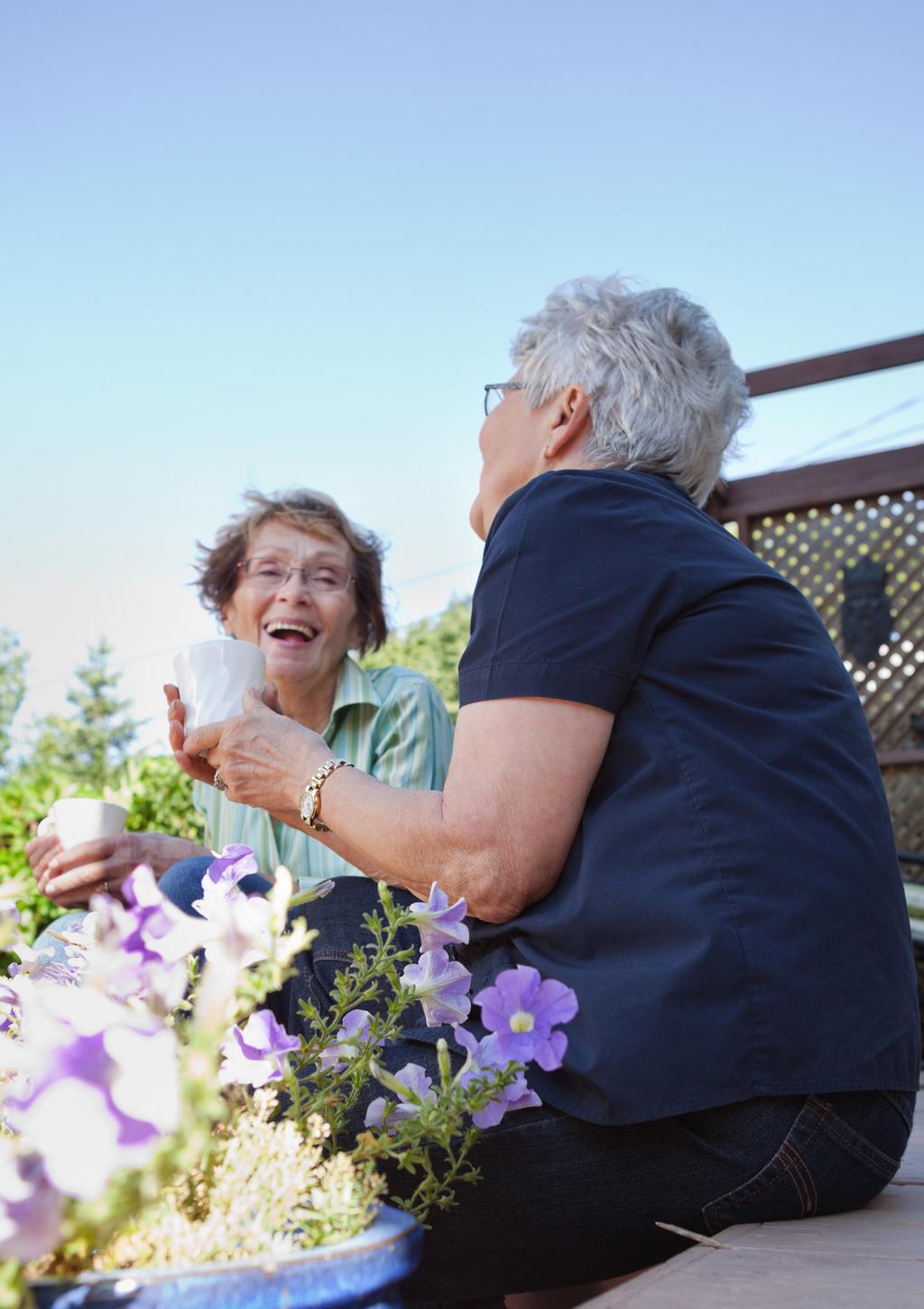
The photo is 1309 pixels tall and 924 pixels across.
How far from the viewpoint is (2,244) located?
29.3 metres

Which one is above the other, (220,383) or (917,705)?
(220,383)

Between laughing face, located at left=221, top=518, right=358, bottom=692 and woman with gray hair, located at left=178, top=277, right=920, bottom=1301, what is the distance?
66.9 inches

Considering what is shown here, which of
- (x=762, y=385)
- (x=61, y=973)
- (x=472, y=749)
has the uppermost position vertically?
(x=762, y=385)

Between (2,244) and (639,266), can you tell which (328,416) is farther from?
(639,266)

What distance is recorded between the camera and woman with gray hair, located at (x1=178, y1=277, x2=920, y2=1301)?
120 centimetres

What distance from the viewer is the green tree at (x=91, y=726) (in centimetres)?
5059

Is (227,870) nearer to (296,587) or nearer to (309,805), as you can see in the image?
(309,805)

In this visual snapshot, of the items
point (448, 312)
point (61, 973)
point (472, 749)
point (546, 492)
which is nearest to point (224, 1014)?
point (61, 973)

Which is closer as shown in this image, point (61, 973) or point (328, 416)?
point (61, 973)

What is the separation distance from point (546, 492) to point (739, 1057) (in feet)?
2.24

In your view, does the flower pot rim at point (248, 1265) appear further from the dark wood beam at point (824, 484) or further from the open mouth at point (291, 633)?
the dark wood beam at point (824, 484)

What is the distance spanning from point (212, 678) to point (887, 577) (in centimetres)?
528

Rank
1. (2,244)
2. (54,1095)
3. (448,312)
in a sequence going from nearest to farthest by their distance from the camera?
(54,1095) < (448,312) < (2,244)

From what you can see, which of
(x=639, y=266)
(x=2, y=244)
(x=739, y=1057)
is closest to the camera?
(x=739, y=1057)
